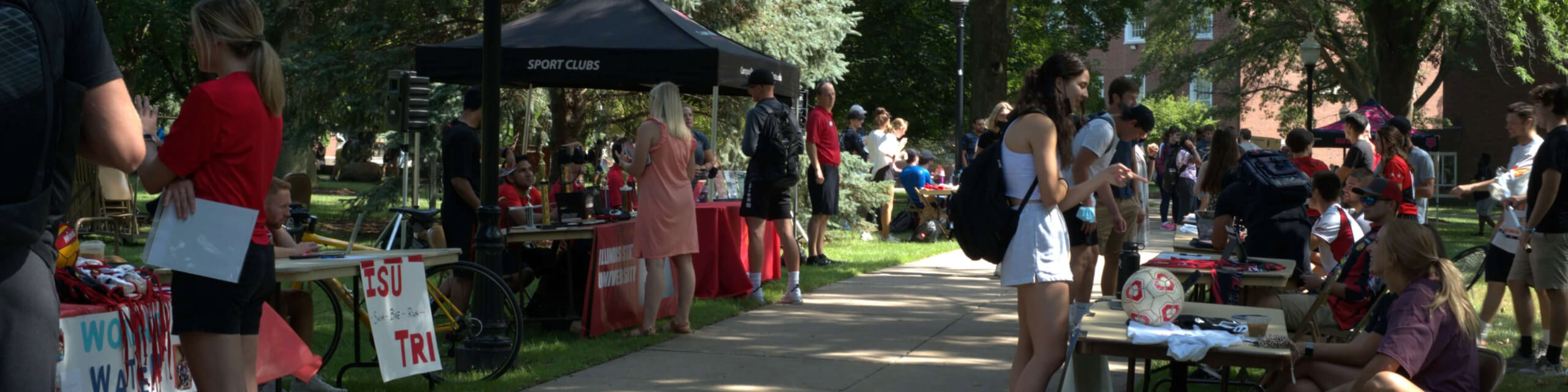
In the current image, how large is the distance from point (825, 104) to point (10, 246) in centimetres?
934

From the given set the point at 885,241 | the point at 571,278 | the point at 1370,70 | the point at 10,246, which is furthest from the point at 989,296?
the point at 1370,70

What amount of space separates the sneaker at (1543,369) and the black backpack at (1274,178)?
1601 millimetres

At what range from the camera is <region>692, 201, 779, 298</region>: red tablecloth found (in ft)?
31.5

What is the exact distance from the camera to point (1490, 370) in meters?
4.62

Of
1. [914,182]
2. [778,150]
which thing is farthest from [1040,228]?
[914,182]

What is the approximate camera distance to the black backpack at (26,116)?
2.33 meters

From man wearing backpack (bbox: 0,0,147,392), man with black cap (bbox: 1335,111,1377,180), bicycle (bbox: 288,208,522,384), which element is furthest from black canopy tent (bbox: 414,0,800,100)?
man wearing backpack (bbox: 0,0,147,392)

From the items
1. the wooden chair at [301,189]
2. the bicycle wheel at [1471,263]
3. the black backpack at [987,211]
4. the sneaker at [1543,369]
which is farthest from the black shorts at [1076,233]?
the wooden chair at [301,189]

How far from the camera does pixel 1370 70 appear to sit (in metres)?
32.6

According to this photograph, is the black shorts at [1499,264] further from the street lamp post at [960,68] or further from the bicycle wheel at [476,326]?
the street lamp post at [960,68]

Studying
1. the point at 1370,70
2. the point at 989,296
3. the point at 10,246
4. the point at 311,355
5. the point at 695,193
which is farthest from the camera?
the point at 1370,70

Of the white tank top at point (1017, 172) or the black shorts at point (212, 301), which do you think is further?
the white tank top at point (1017, 172)

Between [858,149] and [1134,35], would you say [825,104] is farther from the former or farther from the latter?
[1134,35]

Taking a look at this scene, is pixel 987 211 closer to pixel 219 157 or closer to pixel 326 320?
pixel 219 157
